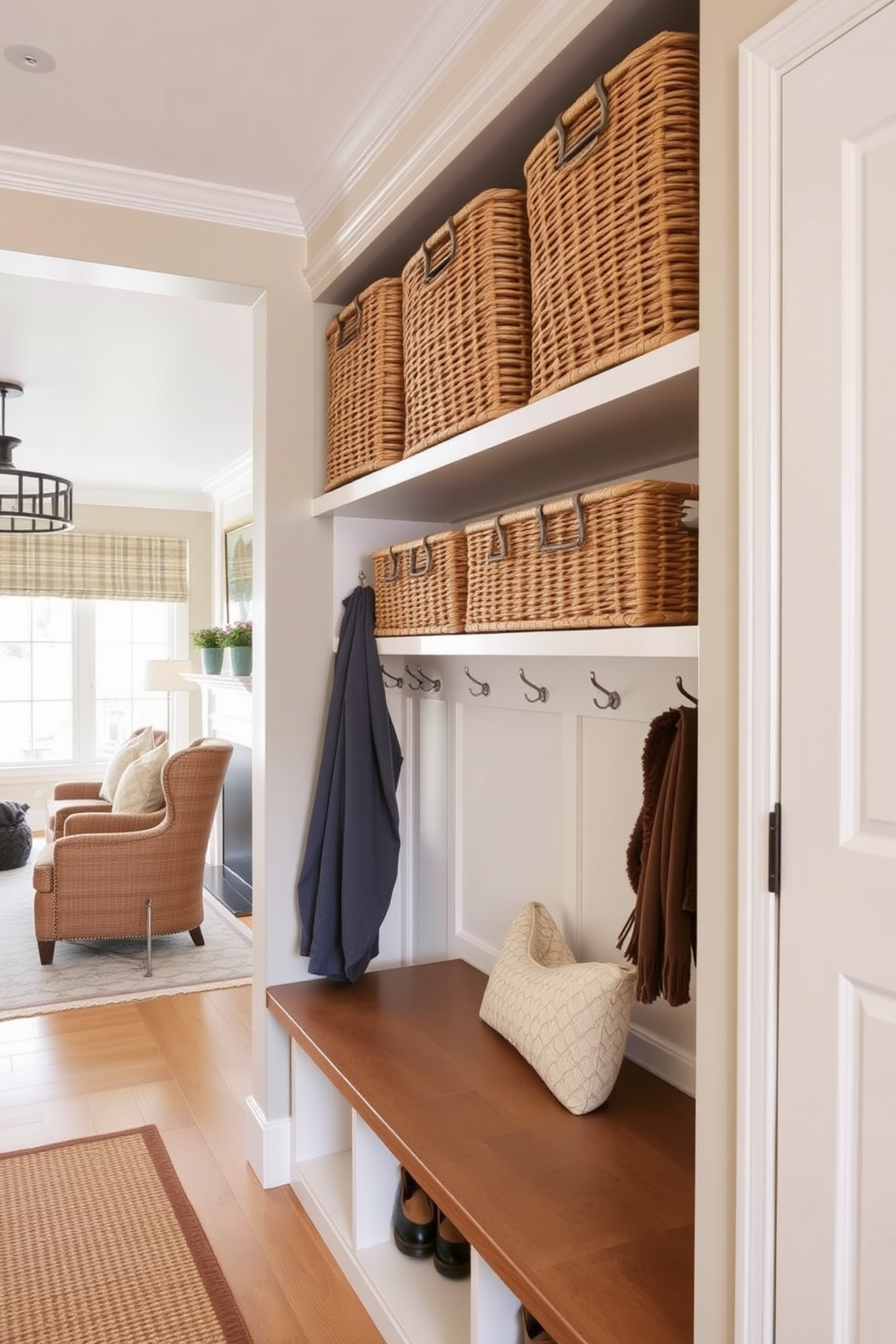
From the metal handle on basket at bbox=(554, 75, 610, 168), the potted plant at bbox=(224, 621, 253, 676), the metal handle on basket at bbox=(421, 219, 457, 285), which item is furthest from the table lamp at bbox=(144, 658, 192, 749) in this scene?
the metal handle on basket at bbox=(554, 75, 610, 168)

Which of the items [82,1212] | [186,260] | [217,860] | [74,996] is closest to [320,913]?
[82,1212]

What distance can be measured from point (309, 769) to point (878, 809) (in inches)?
72.9

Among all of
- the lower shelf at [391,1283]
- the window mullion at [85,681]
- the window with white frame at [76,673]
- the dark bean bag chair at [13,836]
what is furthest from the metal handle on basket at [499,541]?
the window mullion at [85,681]

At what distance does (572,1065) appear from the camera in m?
1.87

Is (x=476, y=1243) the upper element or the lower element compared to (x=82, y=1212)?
upper

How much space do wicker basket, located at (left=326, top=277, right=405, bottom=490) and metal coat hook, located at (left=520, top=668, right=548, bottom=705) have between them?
585mm

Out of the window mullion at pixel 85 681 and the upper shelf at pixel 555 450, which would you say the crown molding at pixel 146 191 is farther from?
the window mullion at pixel 85 681

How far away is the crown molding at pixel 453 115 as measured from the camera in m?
1.58

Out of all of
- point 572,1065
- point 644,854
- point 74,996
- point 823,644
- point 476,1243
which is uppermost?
point 823,644

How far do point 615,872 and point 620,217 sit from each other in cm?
127

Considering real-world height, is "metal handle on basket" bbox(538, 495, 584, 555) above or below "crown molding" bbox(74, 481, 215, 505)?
below

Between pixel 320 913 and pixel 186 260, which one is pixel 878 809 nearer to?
pixel 320 913

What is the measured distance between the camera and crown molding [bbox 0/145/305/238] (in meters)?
2.29

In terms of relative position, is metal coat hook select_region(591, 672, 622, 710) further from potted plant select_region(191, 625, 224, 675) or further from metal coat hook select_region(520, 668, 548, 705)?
potted plant select_region(191, 625, 224, 675)
